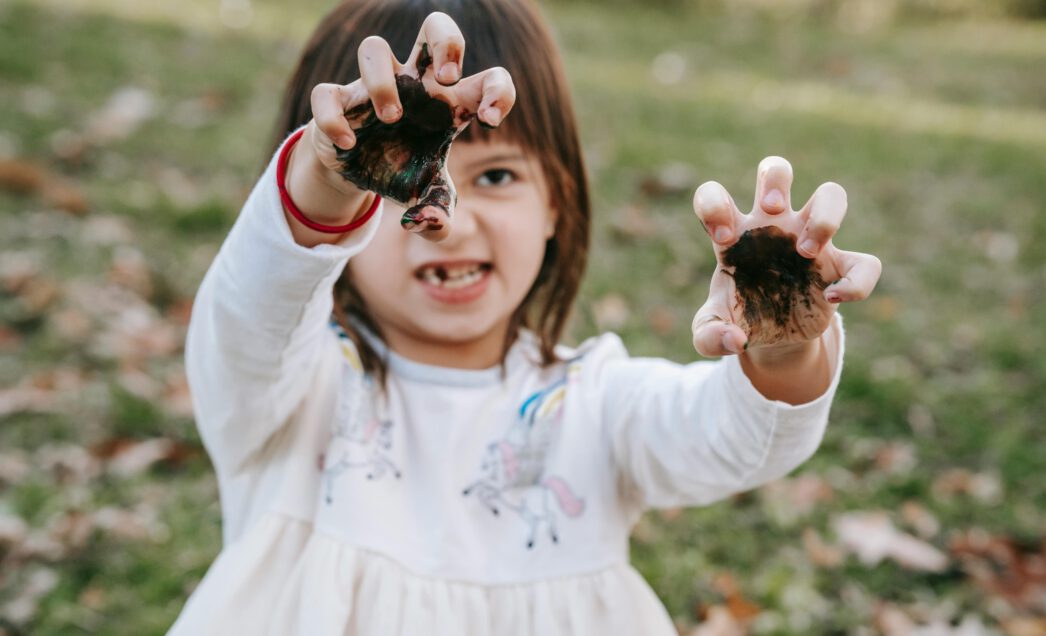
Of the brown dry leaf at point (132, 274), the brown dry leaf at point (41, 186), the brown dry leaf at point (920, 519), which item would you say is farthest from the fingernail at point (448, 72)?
the brown dry leaf at point (41, 186)

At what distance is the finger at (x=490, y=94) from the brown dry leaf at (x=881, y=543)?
5.95 ft

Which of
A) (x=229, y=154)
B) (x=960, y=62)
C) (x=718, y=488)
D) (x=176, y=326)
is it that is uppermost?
(x=960, y=62)

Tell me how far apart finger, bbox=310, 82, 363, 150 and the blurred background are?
1436mm

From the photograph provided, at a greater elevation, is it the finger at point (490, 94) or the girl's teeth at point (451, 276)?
the finger at point (490, 94)

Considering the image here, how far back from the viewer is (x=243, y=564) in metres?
1.49

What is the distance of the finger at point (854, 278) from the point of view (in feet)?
3.48

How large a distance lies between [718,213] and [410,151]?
0.34 metres

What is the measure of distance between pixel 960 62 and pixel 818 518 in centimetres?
573

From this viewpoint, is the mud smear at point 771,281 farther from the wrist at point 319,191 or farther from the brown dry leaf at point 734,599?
the brown dry leaf at point 734,599

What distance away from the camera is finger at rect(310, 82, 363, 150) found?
1.06m

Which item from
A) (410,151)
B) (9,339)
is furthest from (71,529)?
(410,151)

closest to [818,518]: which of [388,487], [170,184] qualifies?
[388,487]

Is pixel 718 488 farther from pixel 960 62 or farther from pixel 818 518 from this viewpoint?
pixel 960 62

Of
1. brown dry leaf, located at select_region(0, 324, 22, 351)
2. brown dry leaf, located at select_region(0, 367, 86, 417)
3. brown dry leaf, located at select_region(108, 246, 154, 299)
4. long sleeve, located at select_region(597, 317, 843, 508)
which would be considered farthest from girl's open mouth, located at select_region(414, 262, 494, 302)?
brown dry leaf, located at select_region(108, 246, 154, 299)
